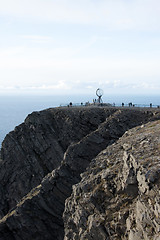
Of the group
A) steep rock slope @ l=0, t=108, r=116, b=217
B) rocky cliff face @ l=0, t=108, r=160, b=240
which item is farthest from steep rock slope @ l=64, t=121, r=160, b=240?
steep rock slope @ l=0, t=108, r=116, b=217

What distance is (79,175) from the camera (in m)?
38.4

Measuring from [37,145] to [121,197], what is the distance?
3218 centimetres

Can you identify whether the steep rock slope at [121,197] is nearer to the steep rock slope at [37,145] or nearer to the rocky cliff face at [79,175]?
the rocky cliff face at [79,175]

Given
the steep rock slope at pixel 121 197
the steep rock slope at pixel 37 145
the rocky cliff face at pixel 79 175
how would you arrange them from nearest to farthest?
the steep rock slope at pixel 121 197 → the rocky cliff face at pixel 79 175 → the steep rock slope at pixel 37 145

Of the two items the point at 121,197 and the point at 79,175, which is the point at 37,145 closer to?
the point at 79,175

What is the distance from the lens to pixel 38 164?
51.6 m

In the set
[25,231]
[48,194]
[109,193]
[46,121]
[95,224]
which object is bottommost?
[25,231]

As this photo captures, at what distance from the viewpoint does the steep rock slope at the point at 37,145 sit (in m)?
49.6

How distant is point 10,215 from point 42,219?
4.94 m

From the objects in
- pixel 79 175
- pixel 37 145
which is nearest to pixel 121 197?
pixel 79 175

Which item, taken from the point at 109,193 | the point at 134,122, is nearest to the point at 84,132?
the point at 134,122

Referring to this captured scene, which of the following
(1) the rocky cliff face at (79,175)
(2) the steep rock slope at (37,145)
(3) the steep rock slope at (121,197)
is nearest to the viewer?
(3) the steep rock slope at (121,197)

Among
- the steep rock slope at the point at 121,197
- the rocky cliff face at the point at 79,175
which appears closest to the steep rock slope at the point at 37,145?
the rocky cliff face at the point at 79,175

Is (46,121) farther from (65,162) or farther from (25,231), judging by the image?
(25,231)
